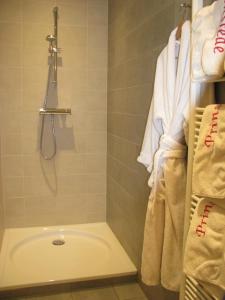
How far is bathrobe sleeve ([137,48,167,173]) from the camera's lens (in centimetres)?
161

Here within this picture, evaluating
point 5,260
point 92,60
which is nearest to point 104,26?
point 92,60

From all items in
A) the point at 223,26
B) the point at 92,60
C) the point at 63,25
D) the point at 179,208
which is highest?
the point at 63,25

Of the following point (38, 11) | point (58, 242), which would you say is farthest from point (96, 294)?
point (38, 11)

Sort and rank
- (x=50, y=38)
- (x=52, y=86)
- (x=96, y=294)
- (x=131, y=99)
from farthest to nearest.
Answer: (x=52, y=86) → (x=50, y=38) → (x=131, y=99) → (x=96, y=294)

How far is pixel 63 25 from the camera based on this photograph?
2945 millimetres

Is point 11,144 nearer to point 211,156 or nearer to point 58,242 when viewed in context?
point 58,242

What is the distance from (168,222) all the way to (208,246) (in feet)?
1.34

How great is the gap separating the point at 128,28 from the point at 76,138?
3.92ft

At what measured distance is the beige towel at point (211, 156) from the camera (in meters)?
1.09

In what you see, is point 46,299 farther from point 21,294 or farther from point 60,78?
point 60,78

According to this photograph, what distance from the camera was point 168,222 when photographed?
5.07ft

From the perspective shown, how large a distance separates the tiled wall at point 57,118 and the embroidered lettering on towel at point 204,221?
210cm

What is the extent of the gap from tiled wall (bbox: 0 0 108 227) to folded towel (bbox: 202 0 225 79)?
6.70ft

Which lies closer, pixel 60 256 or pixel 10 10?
pixel 60 256
